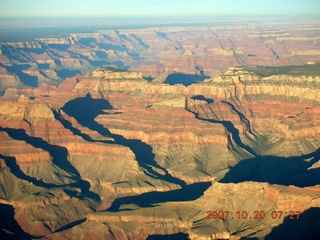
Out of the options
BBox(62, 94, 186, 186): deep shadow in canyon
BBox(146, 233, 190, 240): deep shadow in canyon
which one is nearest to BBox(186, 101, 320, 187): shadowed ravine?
BBox(62, 94, 186, 186): deep shadow in canyon

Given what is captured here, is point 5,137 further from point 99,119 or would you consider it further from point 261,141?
point 261,141

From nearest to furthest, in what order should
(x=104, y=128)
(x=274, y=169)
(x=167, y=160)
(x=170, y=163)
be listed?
(x=274, y=169), (x=170, y=163), (x=167, y=160), (x=104, y=128)

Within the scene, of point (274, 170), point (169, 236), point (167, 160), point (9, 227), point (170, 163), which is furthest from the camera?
point (167, 160)

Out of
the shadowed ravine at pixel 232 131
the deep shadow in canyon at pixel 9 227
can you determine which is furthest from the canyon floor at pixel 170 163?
the shadowed ravine at pixel 232 131

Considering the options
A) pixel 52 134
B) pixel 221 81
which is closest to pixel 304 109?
pixel 221 81

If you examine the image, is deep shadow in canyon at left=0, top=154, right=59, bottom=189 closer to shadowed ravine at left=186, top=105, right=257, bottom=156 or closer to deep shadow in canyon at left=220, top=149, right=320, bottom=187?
deep shadow in canyon at left=220, top=149, right=320, bottom=187

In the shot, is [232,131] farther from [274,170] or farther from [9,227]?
[9,227]

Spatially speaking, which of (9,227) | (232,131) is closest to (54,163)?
(9,227)
